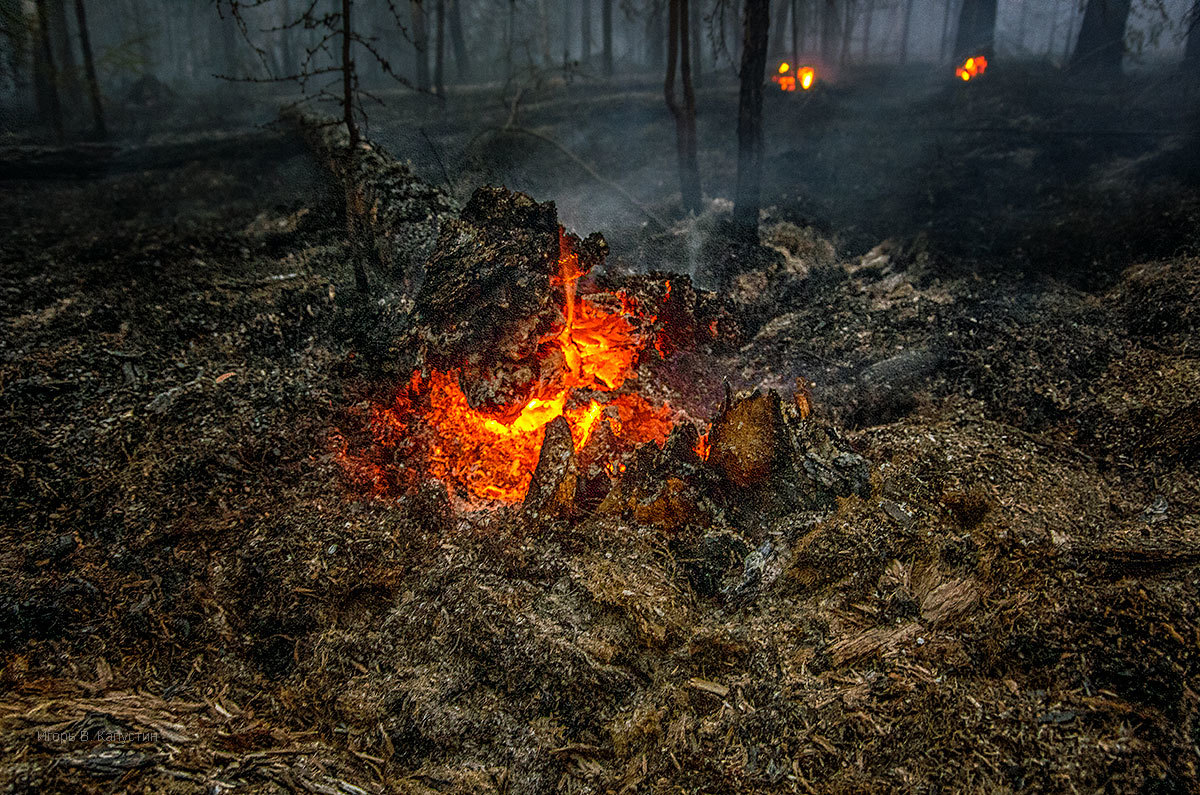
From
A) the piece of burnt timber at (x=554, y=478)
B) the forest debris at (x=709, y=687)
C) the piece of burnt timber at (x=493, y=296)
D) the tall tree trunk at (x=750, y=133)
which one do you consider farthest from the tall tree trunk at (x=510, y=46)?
the forest debris at (x=709, y=687)

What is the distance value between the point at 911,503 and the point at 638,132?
42.9 ft

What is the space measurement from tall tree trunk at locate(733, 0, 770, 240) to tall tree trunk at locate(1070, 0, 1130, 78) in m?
11.1

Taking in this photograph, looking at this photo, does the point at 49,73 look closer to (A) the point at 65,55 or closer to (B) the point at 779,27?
(A) the point at 65,55

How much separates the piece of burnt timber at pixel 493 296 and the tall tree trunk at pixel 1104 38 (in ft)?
54.6

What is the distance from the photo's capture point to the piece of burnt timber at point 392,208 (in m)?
5.80

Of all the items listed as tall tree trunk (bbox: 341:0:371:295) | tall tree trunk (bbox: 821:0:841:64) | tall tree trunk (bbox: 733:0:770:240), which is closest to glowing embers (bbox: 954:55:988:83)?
tall tree trunk (bbox: 733:0:770:240)

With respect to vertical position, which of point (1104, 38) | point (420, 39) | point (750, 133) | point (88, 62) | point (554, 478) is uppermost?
point (420, 39)

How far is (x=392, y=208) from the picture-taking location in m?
6.08

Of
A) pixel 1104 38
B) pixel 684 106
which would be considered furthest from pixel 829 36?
pixel 684 106

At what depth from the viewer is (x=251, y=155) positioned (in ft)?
32.8

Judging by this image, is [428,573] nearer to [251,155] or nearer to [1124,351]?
[1124,351]

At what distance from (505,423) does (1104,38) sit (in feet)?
61.7

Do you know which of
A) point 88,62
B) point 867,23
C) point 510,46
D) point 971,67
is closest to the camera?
point 88,62

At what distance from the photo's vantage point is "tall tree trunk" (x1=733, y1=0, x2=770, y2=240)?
814cm
